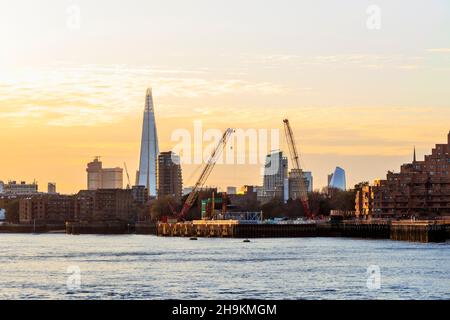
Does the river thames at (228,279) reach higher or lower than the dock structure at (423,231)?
lower

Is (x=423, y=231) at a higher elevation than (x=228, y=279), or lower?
higher

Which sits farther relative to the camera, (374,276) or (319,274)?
(319,274)

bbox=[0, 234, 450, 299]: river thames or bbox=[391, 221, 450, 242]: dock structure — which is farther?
bbox=[391, 221, 450, 242]: dock structure

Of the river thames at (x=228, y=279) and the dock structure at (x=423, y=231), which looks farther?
the dock structure at (x=423, y=231)

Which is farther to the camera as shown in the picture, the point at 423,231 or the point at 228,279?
the point at 423,231

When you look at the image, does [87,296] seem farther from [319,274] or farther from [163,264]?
[163,264]

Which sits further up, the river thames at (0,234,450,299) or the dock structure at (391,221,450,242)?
the dock structure at (391,221,450,242)

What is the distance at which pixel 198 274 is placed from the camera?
281 ft

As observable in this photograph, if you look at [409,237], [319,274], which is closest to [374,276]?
[319,274]

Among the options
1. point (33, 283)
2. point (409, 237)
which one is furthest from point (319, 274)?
point (409, 237)
